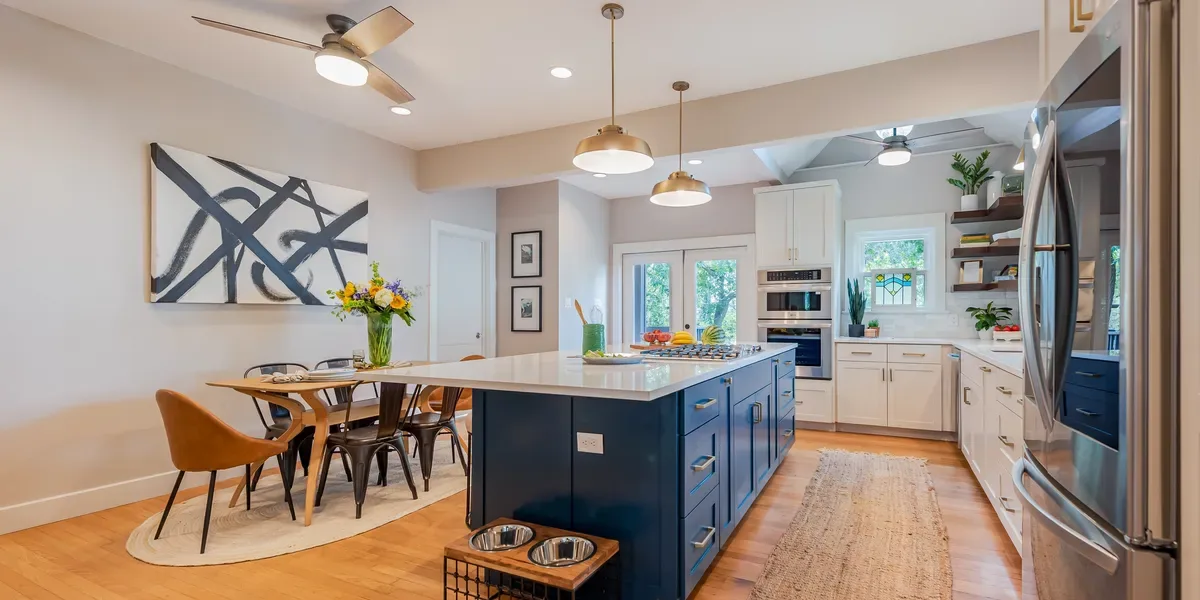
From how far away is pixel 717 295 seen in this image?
21.2 ft

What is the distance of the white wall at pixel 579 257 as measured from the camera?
602 centimetres

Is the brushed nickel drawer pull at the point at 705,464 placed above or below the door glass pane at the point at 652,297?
below

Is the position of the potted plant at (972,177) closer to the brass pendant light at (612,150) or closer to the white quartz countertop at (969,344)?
the white quartz countertop at (969,344)

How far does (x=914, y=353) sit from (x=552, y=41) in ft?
12.5

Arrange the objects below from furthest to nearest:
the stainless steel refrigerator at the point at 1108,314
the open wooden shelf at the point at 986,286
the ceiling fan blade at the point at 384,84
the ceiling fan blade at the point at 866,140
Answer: the ceiling fan blade at the point at 866,140 < the open wooden shelf at the point at 986,286 < the ceiling fan blade at the point at 384,84 < the stainless steel refrigerator at the point at 1108,314

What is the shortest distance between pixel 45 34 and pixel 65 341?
161cm

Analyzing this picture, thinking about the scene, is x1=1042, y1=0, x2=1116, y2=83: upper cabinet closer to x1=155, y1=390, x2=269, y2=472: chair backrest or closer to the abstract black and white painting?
x1=155, y1=390, x2=269, y2=472: chair backrest

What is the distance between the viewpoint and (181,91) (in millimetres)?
3551

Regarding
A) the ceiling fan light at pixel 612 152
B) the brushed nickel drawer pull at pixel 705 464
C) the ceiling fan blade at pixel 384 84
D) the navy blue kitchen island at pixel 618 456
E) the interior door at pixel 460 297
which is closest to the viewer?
the navy blue kitchen island at pixel 618 456

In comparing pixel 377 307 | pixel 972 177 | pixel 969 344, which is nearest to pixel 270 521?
pixel 377 307

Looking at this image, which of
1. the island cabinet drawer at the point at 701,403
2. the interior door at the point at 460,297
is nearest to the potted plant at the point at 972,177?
the island cabinet drawer at the point at 701,403

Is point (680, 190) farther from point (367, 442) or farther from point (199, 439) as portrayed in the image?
point (199, 439)

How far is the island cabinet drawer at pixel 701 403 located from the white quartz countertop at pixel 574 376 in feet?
0.16
